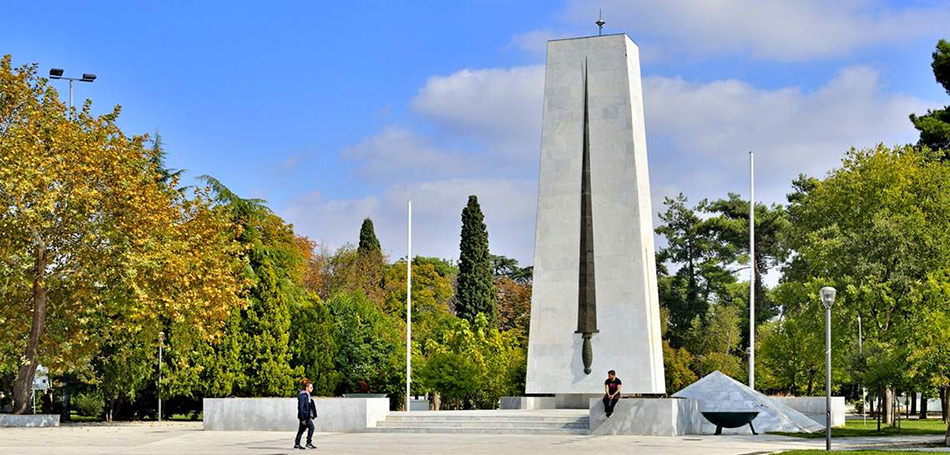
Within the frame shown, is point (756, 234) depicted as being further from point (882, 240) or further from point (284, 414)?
point (284, 414)

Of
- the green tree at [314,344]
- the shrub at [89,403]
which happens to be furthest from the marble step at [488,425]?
the shrub at [89,403]

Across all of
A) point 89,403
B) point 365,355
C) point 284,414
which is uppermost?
point 365,355

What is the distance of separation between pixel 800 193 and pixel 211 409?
48173 millimetres

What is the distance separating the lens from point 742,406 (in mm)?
33125

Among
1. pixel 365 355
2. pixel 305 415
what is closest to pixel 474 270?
pixel 365 355

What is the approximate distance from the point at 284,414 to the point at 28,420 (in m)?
8.30

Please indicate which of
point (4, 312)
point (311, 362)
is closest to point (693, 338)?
point (311, 362)

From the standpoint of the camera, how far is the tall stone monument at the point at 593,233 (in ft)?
112

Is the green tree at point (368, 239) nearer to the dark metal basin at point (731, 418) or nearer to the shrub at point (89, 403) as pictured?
the shrub at point (89, 403)

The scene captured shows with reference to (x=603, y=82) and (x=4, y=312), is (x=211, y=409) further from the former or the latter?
(x=603, y=82)

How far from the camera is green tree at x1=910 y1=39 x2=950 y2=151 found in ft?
173

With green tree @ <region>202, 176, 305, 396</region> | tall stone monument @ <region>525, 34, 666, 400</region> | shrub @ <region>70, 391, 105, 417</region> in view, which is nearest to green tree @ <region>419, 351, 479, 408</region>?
green tree @ <region>202, 176, 305, 396</region>

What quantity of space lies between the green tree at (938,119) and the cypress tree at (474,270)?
2296 cm

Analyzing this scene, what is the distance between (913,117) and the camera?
54781 mm
